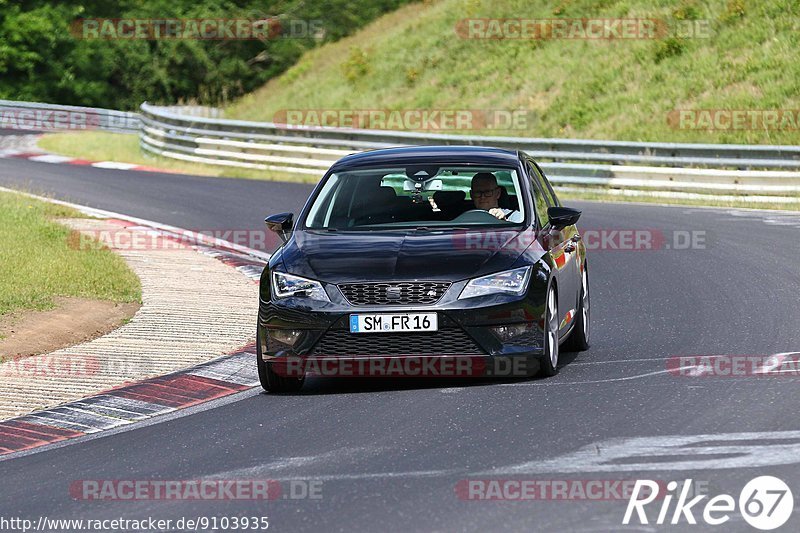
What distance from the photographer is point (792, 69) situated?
3362cm

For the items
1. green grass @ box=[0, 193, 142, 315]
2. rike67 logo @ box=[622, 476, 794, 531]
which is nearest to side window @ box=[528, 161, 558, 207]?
green grass @ box=[0, 193, 142, 315]

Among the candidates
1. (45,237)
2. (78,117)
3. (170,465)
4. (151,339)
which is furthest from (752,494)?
(78,117)

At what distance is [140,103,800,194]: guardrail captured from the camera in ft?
80.4

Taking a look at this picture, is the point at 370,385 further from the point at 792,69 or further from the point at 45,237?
the point at 792,69

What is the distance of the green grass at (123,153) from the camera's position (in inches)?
1193

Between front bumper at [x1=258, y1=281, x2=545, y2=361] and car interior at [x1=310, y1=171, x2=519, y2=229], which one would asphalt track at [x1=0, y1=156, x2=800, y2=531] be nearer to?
front bumper at [x1=258, y1=281, x2=545, y2=361]

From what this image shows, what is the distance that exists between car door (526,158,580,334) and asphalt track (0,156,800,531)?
1.37ft

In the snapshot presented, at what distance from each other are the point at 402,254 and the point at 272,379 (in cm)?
121

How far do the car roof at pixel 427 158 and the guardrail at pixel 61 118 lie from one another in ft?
109

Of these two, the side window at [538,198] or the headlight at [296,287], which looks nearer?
the headlight at [296,287]

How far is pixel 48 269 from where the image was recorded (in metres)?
15.1

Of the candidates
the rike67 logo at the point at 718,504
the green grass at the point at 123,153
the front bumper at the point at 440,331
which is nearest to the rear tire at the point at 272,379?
the front bumper at the point at 440,331

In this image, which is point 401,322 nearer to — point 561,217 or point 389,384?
point 389,384

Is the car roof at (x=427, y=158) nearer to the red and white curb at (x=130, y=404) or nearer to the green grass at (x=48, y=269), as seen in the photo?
the red and white curb at (x=130, y=404)
